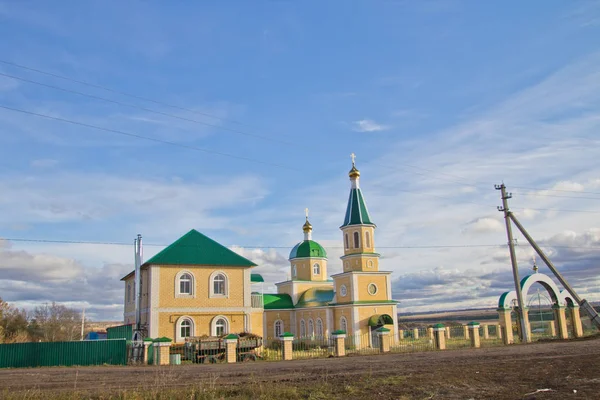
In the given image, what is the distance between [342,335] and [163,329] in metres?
9.77

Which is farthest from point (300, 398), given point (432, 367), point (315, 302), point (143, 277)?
point (315, 302)

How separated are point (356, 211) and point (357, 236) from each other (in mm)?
1997

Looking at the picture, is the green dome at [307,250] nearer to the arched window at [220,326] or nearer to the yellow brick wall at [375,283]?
the yellow brick wall at [375,283]

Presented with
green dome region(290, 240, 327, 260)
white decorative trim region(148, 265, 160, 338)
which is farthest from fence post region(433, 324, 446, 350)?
Answer: green dome region(290, 240, 327, 260)

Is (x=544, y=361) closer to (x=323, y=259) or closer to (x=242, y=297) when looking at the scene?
(x=242, y=297)

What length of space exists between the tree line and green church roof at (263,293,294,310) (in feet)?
58.5

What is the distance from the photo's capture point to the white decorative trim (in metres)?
26.9

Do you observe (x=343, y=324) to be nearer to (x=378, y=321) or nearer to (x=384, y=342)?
(x=378, y=321)

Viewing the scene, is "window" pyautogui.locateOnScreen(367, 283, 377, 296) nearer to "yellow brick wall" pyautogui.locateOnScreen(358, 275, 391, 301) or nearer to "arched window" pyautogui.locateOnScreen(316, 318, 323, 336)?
"yellow brick wall" pyautogui.locateOnScreen(358, 275, 391, 301)

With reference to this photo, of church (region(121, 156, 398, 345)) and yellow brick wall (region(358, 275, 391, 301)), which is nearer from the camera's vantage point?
church (region(121, 156, 398, 345))

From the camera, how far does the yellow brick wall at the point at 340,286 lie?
38500mm

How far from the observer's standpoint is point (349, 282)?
38.6m

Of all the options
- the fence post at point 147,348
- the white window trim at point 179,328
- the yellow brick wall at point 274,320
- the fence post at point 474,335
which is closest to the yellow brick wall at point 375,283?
the yellow brick wall at point 274,320

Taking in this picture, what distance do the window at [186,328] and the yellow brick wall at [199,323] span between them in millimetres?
271
